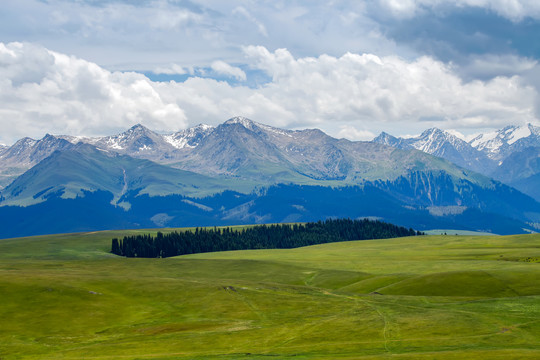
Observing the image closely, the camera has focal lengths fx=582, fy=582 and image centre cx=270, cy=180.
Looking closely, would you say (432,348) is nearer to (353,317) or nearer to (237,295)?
(353,317)

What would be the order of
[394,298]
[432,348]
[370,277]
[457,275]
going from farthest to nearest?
[370,277], [457,275], [394,298], [432,348]

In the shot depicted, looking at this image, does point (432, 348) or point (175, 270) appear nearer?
point (432, 348)

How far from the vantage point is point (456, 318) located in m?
87.4

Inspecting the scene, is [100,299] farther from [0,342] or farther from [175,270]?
[175,270]

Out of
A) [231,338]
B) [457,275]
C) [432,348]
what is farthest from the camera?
[457,275]

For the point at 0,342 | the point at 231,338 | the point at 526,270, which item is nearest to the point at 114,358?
the point at 231,338

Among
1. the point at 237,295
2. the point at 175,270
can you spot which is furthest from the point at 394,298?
the point at 175,270

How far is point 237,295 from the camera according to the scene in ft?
397

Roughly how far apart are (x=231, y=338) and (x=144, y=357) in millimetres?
14913

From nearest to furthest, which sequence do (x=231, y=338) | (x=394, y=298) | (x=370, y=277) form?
(x=231, y=338) < (x=394, y=298) < (x=370, y=277)

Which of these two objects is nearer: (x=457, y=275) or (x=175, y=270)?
(x=457, y=275)

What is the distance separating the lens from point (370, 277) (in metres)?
156

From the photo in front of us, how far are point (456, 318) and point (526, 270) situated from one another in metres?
59.4

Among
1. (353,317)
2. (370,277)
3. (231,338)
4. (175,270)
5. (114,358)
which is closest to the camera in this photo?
(114,358)
